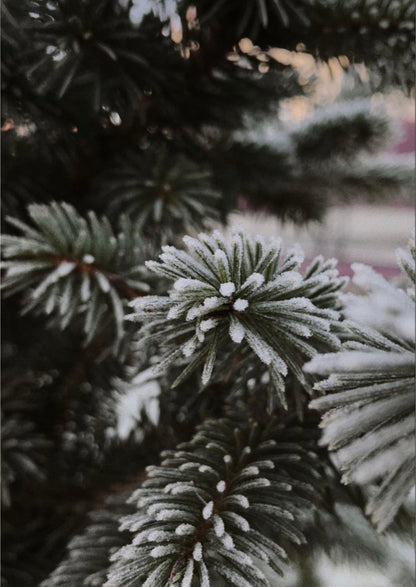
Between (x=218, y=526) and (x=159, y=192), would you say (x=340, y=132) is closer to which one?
(x=159, y=192)

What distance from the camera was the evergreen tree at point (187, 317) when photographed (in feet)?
0.70

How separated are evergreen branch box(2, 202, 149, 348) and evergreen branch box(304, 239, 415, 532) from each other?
15 cm

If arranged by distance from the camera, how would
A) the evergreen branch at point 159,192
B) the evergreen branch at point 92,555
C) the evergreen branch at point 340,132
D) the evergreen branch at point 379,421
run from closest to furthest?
the evergreen branch at point 379,421, the evergreen branch at point 92,555, the evergreen branch at point 159,192, the evergreen branch at point 340,132

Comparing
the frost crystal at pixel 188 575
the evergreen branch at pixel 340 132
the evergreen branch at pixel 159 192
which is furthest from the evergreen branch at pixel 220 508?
the evergreen branch at pixel 340 132

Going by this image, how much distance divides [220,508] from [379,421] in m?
0.09

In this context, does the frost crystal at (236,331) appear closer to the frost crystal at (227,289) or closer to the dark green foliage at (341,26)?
the frost crystal at (227,289)

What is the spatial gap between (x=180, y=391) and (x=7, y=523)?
0.15 m

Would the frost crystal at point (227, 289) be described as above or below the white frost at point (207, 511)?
above

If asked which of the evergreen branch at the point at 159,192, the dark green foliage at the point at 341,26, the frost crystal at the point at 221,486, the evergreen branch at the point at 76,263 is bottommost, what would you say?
the frost crystal at the point at 221,486

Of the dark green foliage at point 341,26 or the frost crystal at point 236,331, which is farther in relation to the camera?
the dark green foliage at point 341,26

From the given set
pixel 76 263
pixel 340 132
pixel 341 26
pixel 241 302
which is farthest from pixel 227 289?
pixel 340 132

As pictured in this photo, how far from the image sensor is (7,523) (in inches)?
15.9

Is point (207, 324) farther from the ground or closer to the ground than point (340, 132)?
closer to the ground

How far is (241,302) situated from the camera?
0.69 ft
